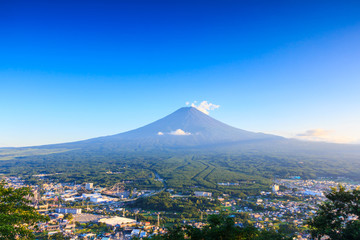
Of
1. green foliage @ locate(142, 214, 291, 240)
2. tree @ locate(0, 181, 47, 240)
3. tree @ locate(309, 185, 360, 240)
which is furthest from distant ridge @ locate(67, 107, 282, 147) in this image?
green foliage @ locate(142, 214, 291, 240)

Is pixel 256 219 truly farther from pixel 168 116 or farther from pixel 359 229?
pixel 168 116

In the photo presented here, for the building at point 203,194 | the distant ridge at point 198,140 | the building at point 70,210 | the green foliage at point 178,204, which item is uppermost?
the distant ridge at point 198,140

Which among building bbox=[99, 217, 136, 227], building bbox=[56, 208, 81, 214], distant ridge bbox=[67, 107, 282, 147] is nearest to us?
building bbox=[99, 217, 136, 227]

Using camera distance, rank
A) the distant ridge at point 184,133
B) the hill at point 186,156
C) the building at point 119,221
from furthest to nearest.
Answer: the distant ridge at point 184,133 < the hill at point 186,156 < the building at point 119,221

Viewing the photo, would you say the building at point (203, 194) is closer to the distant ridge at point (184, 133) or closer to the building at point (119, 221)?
the building at point (119, 221)

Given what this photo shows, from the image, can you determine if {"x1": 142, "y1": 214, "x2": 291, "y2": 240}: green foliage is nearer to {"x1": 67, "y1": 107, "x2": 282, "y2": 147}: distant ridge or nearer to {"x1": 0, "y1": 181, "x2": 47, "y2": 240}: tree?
{"x1": 0, "y1": 181, "x2": 47, "y2": 240}: tree

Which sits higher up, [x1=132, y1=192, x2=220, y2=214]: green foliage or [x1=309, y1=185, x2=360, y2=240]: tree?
[x1=309, y1=185, x2=360, y2=240]: tree

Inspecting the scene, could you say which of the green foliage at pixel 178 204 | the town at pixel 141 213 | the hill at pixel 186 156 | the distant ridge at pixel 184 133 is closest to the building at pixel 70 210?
the town at pixel 141 213
